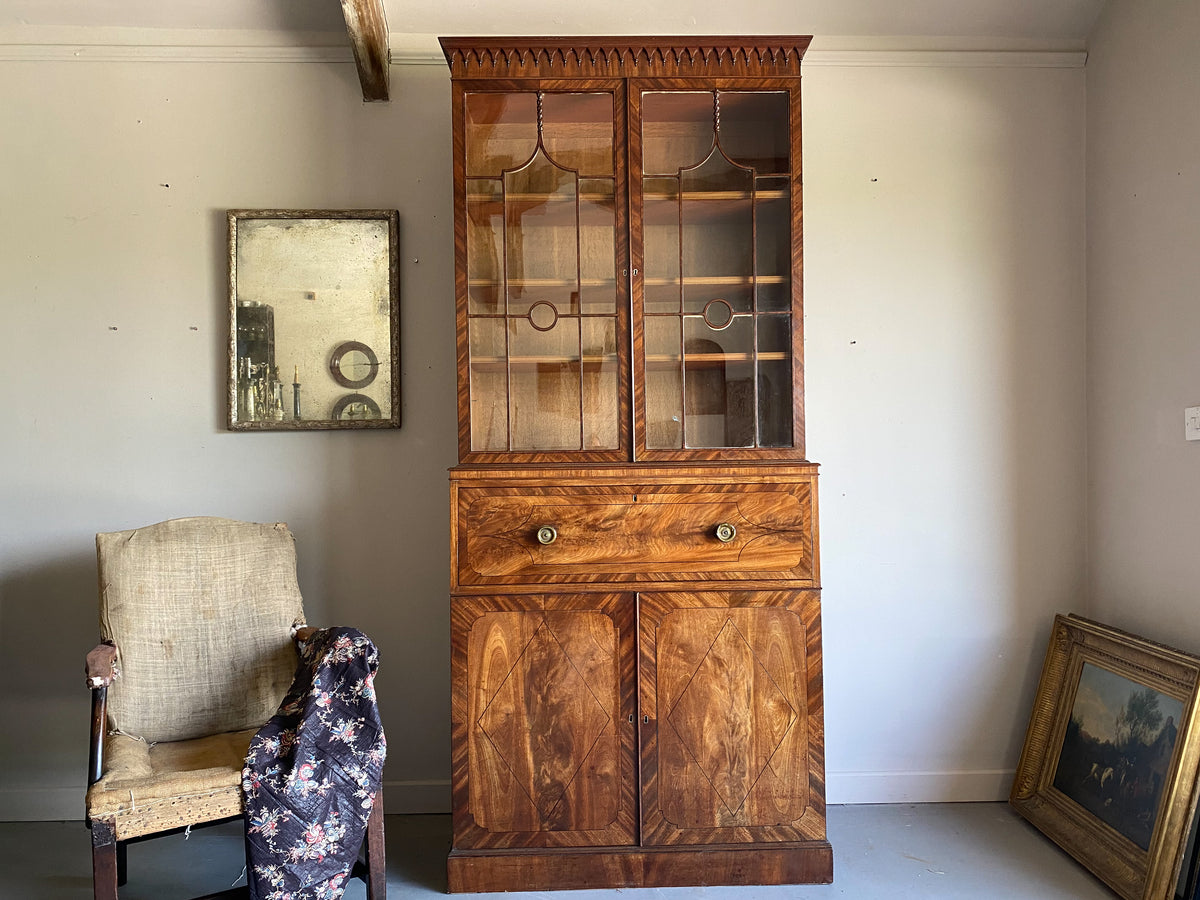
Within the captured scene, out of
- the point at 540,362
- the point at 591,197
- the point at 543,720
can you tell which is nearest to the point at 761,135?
the point at 591,197

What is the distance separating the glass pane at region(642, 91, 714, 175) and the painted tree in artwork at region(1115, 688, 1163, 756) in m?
1.89

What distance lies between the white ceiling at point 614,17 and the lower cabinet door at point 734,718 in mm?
1814

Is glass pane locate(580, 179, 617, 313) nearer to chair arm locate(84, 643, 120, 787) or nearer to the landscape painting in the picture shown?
chair arm locate(84, 643, 120, 787)

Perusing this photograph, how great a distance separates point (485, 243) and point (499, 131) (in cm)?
31

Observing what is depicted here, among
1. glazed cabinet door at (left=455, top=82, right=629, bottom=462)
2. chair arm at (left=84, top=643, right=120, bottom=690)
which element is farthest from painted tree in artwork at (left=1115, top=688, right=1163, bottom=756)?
chair arm at (left=84, top=643, right=120, bottom=690)

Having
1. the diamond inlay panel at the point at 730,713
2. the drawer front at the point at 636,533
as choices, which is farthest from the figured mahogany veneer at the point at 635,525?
the diamond inlay panel at the point at 730,713

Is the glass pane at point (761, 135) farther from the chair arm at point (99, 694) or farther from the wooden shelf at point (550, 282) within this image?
the chair arm at point (99, 694)

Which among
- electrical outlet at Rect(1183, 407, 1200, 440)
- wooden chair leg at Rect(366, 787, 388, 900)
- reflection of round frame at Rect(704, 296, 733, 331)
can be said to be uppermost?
reflection of round frame at Rect(704, 296, 733, 331)

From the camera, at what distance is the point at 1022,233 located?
8.91 feet

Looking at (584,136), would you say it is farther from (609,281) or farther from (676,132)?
(609,281)

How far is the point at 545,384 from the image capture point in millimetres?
2275

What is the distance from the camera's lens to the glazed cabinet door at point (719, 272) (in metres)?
2.27

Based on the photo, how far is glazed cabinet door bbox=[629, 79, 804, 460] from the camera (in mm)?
2270

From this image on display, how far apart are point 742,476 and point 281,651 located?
4.43ft
